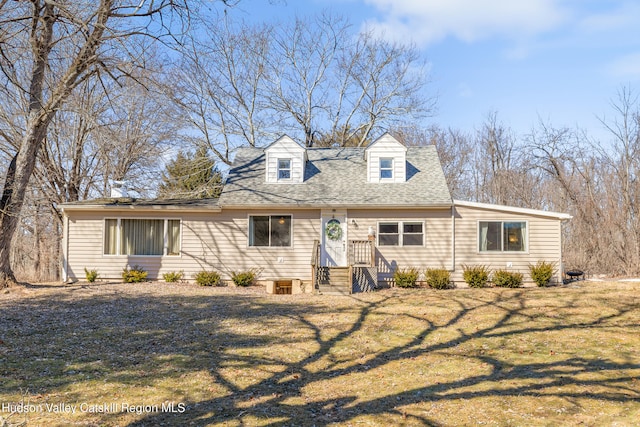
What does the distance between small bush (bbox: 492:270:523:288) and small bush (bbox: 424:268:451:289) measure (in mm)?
1546

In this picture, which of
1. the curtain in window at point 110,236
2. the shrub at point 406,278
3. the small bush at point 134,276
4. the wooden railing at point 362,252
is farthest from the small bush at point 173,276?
the shrub at point 406,278

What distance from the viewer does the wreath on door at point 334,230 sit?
647 inches

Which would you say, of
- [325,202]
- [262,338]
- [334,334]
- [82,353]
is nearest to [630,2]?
[325,202]

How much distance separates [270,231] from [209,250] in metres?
2.23

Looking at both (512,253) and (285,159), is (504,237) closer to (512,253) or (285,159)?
(512,253)

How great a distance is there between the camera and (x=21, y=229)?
2694 centimetres

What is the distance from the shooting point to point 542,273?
15.2 metres

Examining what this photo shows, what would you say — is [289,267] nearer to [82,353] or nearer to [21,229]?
[82,353]

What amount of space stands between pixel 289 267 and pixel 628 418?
39.4ft

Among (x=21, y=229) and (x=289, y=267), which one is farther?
(x=21, y=229)

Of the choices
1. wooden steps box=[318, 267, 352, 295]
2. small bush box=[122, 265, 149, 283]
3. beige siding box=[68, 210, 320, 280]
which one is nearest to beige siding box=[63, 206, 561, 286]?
beige siding box=[68, 210, 320, 280]

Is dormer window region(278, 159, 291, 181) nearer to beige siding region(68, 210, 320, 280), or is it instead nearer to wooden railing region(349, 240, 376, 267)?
beige siding region(68, 210, 320, 280)

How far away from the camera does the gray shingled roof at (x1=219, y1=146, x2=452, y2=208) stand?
53.0 feet

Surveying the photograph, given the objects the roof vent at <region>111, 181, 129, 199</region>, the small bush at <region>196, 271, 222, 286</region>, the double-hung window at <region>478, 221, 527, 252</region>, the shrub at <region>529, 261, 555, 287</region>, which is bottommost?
the small bush at <region>196, 271, 222, 286</region>
